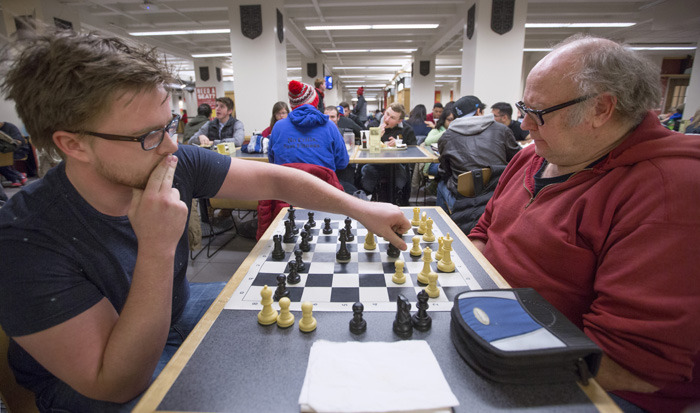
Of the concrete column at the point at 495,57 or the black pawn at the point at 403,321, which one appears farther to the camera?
the concrete column at the point at 495,57

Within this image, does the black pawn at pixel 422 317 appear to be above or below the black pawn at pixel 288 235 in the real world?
below

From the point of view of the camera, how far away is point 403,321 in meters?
0.87

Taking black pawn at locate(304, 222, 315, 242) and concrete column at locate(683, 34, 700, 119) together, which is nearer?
black pawn at locate(304, 222, 315, 242)

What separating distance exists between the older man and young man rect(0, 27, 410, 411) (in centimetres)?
113

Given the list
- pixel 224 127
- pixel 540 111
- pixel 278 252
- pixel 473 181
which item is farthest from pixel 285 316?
pixel 224 127

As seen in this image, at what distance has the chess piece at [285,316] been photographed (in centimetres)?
90

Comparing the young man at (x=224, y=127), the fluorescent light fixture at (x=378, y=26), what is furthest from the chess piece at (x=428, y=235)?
the fluorescent light fixture at (x=378, y=26)

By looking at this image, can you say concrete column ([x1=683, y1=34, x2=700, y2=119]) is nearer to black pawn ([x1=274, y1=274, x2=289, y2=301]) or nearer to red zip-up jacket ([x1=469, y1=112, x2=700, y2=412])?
red zip-up jacket ([x1=469, y1=112, x2=700, y2=412])

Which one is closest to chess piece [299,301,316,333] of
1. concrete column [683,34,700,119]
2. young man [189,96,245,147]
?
young man [189,96,245,147]

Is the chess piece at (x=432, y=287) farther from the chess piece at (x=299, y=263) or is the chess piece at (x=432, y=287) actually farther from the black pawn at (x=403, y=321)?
the chess piece at (x=299, y=263)

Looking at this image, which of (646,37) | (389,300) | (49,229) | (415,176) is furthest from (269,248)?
(646,37)

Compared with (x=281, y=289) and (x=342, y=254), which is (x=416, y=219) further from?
(x=281, y=289)

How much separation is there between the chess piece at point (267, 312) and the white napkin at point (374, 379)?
0.57 ft

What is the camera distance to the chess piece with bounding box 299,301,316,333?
88cm
